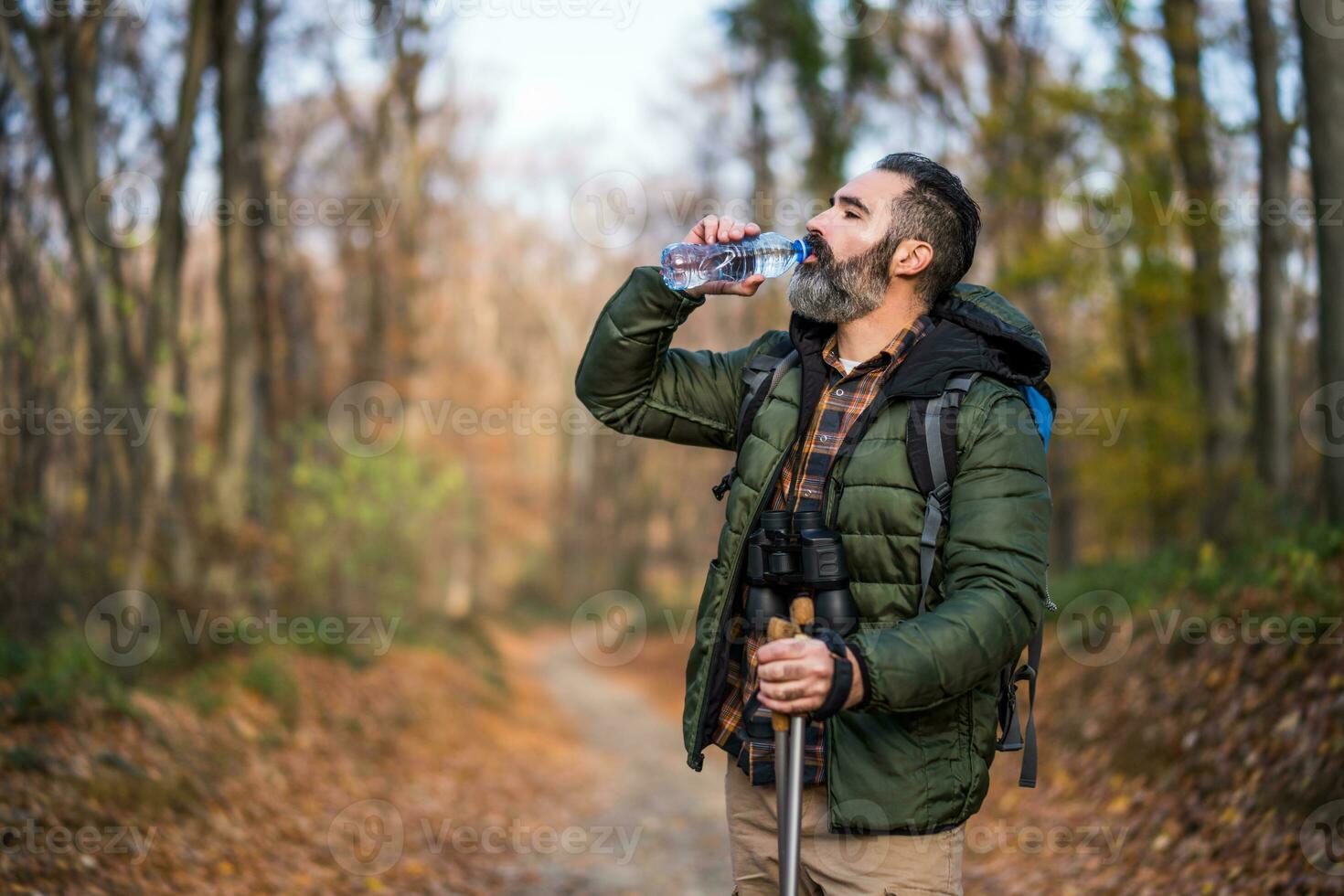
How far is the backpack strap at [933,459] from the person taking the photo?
9.00 ft

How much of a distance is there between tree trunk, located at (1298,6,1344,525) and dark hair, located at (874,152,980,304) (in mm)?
5272

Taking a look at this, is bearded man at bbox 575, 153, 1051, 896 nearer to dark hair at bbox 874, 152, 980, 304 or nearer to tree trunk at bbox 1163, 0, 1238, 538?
dark hair at bbox 874, 152, 980, 304

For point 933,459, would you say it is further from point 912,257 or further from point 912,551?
point 912,257

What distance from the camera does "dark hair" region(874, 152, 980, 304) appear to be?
3090 millimetres

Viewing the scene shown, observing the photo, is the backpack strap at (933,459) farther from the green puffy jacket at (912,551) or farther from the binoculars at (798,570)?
the binoculars at (798,570)

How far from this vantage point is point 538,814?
9.80 metres

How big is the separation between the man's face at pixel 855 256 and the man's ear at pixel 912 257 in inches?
0.8

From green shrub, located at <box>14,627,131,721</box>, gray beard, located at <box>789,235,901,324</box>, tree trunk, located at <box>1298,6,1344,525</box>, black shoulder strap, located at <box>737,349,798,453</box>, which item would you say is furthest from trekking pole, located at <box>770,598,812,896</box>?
tree trunk, located at <box>1298,6,1344,525</box>

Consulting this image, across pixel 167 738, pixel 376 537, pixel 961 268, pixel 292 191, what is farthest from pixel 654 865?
pixel 292 191

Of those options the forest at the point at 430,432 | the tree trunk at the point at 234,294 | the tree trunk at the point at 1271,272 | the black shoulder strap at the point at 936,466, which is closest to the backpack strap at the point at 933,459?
the black shoulder strap at the point at 936,466

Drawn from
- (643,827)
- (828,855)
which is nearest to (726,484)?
(828,855)

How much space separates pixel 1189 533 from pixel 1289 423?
4649mm

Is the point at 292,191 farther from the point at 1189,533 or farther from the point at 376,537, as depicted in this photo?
the point at 1189,533

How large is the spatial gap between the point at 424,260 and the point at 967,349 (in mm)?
16433
